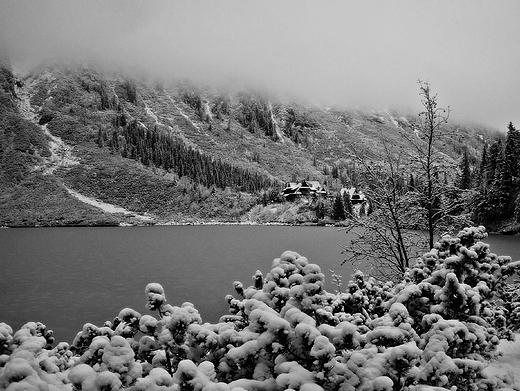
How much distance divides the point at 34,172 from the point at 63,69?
4406 inches

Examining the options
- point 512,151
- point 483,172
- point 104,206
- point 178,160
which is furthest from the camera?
point 178,160

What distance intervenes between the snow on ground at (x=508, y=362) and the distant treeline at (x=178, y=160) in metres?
132

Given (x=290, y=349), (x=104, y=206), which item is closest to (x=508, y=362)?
(x=290, y=349)

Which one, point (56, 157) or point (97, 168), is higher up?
point (56, 157)

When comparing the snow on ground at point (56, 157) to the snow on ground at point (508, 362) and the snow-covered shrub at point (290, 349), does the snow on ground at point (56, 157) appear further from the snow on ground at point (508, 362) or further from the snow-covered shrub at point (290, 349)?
the snow-covered shrub at point (290, 349)

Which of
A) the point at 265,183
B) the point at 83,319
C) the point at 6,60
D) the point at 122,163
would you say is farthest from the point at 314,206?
the point at 6,60

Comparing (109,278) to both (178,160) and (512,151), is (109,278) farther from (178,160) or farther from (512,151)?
(178,160)

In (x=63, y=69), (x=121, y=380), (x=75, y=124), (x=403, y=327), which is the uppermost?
(x=63, y=69)

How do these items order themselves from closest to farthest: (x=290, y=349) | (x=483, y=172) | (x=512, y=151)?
1. (x=290, y=349)
2. (x=512, y=151)
3. (x=483, y=172)

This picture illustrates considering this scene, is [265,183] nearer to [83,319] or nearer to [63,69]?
[83,319]

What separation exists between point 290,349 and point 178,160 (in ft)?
498

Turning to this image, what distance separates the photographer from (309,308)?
3246 millimetres

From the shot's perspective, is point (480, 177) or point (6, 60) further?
point (6, 60)

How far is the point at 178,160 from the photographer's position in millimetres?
148625
